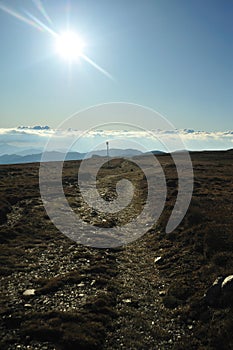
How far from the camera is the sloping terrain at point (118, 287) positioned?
1233cm

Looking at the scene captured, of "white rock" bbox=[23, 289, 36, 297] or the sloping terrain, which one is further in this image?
"white rock" bbox=[23, 289, 36, 297]

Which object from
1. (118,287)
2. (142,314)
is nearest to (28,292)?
(118,287)

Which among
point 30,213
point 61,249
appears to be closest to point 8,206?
point 30,213

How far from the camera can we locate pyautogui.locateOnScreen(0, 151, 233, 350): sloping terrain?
12.3 meters

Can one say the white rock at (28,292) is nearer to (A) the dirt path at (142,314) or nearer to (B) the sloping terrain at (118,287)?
(B) the sloping terrain at (118,287)

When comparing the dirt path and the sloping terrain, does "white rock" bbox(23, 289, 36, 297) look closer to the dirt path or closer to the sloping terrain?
the sloping terrain

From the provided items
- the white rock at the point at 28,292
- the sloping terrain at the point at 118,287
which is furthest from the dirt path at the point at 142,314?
the white rock at the point at 28,292

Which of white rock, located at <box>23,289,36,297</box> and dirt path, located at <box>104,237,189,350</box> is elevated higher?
white rock, located at <box>23,289,36,297</box>

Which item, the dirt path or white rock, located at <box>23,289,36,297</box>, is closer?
the dirt path

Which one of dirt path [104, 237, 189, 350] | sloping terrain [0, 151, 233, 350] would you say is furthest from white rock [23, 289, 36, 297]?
dirt path [104, 237, 189, 350]

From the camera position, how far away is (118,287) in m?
17.2

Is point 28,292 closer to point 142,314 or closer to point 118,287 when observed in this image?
point 118,287

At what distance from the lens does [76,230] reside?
95.2 feet

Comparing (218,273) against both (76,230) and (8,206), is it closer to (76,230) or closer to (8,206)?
(76,230)
